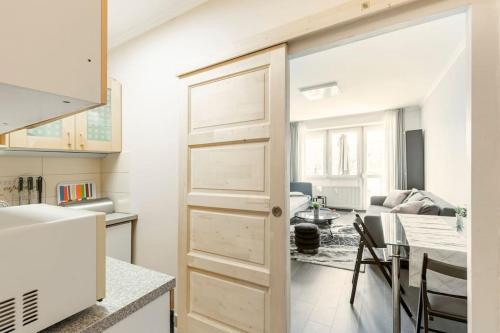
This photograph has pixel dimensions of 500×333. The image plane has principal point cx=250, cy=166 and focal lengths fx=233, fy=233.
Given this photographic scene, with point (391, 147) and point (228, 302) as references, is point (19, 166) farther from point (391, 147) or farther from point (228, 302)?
point (391, 147)

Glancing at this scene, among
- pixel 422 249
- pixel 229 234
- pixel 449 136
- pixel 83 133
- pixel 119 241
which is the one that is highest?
pixel 449 136

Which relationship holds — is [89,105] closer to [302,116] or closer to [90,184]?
[90,184]

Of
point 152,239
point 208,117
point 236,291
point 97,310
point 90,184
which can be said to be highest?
point 208,117

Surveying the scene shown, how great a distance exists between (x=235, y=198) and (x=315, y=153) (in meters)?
5.94

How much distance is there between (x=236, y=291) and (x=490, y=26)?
1.87 meters

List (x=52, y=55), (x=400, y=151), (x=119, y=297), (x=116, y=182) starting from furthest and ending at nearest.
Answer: (x=400, y=151), (x=116, y=182), (x=119, y=297), (x=52, y=55)

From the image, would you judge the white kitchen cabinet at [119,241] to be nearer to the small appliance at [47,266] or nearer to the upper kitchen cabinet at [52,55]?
the small appliance at [47,266]

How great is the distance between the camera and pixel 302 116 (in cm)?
645

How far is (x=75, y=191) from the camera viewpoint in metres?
2.31

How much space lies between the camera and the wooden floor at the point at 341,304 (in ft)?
6.20

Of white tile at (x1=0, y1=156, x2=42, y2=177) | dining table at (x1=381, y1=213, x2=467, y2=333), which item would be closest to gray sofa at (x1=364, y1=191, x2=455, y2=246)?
dining table at (x1=381, y1=213, x2=467, y2=333)

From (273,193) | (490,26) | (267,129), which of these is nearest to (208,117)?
(267,129)

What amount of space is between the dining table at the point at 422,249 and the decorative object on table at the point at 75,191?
2.73m

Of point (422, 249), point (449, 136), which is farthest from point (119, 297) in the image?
point (449, 136)
